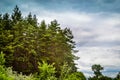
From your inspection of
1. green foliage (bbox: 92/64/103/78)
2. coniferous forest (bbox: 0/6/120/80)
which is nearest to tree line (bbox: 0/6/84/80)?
coniferous forest (bbox: 0/6/120/80)

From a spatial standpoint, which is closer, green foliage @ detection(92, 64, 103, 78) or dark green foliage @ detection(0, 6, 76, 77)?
dark green foliage @ detection(0, 6, 76, 77)

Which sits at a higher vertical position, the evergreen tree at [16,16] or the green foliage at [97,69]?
the evergreen tree at [16,16]

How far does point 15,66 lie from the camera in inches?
2534

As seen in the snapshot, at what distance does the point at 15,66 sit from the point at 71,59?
44.2 ft

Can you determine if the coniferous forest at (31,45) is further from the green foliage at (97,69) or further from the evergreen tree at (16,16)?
the green foliage at (97,69)

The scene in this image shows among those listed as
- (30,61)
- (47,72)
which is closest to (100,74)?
(30,61)

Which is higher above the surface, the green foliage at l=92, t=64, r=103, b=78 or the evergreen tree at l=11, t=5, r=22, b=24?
the evergreen tree at l=11, t=5, r=22, b=24

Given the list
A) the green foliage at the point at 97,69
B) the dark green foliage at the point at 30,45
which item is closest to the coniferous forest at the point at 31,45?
the dark green foliage at the point at 30,45

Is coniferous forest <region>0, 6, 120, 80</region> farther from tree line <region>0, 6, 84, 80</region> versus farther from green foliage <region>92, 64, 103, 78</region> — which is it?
green foliage <region>92, 64, 103, 78</region>

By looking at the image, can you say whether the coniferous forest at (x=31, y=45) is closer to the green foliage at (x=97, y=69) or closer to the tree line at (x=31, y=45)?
the tree line at (x=31, y=45)

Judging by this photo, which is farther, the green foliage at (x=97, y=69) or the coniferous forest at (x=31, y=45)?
the green foliage at (x=97, y=69)

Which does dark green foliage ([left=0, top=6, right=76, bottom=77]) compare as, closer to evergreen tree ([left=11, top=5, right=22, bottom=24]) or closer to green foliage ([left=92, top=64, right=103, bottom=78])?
evergreen tree ([left=11, top=5, right=22, bottom=24])

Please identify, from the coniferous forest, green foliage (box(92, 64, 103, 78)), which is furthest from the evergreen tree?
green foliage (box(92, 64, 103, 78))

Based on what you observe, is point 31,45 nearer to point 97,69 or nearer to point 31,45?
point 31,45
